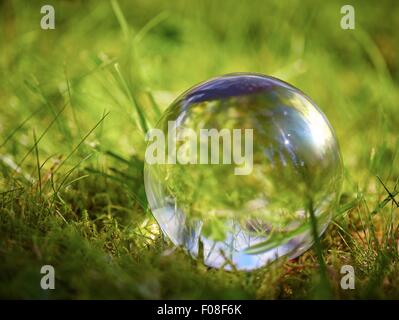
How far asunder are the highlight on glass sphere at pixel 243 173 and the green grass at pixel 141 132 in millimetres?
113

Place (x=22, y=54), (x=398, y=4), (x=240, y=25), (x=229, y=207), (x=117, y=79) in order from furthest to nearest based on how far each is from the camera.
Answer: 1. (x=398, y=4)
2. (x=240, y=25)
3. (x=22, y=54)
4. (x=117, y=79)
5. (x=229, y=207)

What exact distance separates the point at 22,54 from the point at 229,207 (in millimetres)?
2333

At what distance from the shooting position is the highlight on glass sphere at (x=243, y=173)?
6.38 ft

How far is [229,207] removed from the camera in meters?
1.95

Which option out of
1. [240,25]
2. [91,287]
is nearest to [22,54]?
[240,25]

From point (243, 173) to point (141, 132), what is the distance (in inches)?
34.5

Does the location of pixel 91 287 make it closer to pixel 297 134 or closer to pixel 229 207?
pixel 229 207

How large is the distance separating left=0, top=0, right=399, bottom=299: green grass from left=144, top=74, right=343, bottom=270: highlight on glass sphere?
11 cm

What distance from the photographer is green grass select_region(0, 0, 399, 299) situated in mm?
1980

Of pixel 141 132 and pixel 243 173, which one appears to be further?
pixel 141 132

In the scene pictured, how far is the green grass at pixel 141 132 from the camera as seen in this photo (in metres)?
1.98

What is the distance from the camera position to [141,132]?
269 cm

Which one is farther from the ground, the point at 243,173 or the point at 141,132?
the point at 141,132
